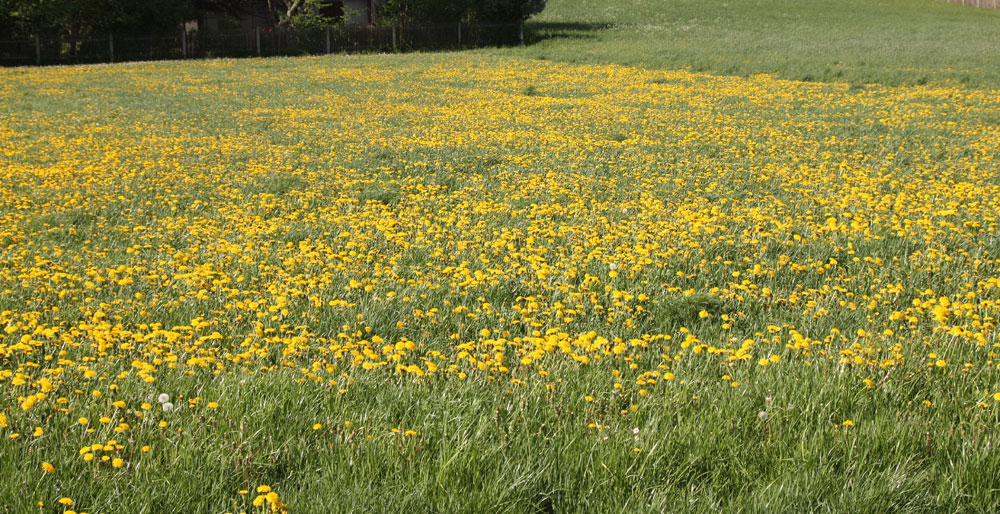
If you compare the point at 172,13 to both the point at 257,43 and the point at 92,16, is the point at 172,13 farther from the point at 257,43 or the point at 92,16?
the point at 257,43

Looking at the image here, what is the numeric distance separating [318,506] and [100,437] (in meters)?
0.98

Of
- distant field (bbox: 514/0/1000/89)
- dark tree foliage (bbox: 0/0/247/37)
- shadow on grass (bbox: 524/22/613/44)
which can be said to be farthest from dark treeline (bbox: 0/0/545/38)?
distant field (bbox: 514/0/1000/89)

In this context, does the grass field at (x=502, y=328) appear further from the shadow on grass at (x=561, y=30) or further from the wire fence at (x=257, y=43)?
the shadow on grass at (x=561, y=30)

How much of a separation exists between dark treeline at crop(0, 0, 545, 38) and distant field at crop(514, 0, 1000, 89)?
12.8ft

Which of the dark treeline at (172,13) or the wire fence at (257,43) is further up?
the dark treeline at (172,13)

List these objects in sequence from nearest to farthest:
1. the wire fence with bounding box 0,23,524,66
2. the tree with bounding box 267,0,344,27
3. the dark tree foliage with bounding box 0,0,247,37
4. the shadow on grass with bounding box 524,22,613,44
Answer: the dark tree foliage with bounding box 0,0,247,37
the wire fence with bounding box 0,23,524,66
the tree with bounding box 267,0,344,27
the shadow on grass with bounding box 524,22,613,44

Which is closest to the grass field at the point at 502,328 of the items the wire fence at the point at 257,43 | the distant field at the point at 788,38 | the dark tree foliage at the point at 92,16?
the distant field at the point at 788,38

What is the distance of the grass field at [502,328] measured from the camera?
260 centimetres

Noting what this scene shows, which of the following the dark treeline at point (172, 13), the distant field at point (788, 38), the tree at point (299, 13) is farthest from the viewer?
the tree at point (299, 13)

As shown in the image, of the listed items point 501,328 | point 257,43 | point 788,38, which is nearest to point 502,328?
point 501,328

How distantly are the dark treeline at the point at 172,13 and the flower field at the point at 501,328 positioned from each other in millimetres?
29433

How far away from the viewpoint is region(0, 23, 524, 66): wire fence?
113 ft

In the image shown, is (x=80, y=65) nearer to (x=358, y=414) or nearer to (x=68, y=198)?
(x=68, y=198)

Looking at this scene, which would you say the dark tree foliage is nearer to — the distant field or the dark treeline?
the dark treeline
